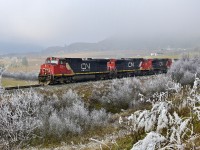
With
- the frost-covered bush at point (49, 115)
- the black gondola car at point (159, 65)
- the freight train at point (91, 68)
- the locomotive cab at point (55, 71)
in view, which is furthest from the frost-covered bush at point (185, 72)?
the frost-covered bush at point (49, 115)

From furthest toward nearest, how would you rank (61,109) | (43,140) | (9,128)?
1. (61,109)
2. (43,140)
3. (9,128)

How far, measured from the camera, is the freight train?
35469 millimetres

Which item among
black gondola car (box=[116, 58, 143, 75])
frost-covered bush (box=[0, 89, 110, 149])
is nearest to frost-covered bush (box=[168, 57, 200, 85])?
black gondola car (box=[116, 58, 143, 75])

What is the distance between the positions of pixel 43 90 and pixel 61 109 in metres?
3.10

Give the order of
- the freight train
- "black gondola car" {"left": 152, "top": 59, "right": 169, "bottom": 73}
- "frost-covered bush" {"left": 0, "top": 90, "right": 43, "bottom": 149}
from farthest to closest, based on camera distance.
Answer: "black gondola car" {"left": 152, "top": 59, "right": 169, "bottom": 73}, the freight train, "frost-covered bush" {"left": 0, "top": 90, "right": 43, "bottom": 149}

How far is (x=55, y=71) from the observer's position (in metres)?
34.9

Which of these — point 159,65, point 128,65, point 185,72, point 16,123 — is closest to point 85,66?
point 128,65

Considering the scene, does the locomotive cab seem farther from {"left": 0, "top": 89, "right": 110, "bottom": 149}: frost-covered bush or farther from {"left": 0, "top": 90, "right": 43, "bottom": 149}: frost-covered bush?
{"left": 0, "top": 90, "right": 43, "bottom": 149}: frost-covered bush

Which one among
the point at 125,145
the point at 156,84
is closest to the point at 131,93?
the point at 156,84

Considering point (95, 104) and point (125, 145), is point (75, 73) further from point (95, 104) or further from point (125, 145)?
point (125, 145)

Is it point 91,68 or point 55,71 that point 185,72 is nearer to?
point 91,68

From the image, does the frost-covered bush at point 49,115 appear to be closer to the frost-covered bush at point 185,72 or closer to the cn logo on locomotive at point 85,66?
the cn logo on locomotive at point 85,66

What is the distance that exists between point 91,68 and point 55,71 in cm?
736

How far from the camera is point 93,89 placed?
34.4 meters
